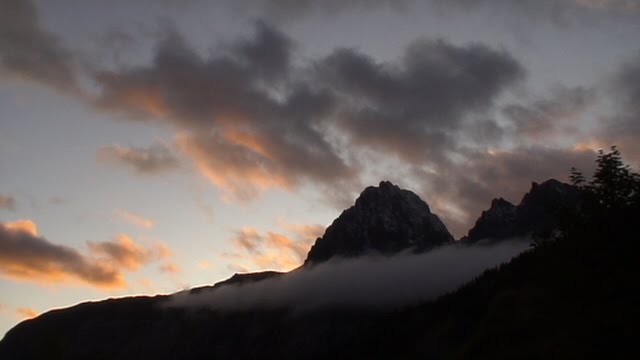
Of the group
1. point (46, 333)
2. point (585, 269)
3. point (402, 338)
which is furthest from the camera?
point (402, 338)

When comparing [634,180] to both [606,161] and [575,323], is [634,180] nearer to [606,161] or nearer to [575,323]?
[606,161]

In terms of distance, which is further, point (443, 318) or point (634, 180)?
point (443, 318)

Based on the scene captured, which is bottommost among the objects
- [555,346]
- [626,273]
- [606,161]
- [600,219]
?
[555,346]

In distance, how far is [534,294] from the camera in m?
83.0

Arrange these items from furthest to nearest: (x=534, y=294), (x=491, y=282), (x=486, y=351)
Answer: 1. (x=491, y=282)
2. (x=534, y=294)
3. (x=486, y=351)

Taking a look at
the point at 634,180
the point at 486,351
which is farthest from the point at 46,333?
the point at 634,180

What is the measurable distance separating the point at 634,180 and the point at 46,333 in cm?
5699

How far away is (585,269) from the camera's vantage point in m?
53.5

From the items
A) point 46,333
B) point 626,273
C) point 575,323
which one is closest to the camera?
point 626,273

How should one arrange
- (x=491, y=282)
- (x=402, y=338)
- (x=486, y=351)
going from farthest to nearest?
(x=402, y=338)
(x=491, y=282)
(x=486, y=351)

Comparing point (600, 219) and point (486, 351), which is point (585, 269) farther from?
point (486, 351)

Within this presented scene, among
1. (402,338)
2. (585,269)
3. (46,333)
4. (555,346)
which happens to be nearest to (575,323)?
(555,346)

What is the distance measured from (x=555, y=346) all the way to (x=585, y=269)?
8.79 m

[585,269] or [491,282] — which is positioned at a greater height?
[491,282]
